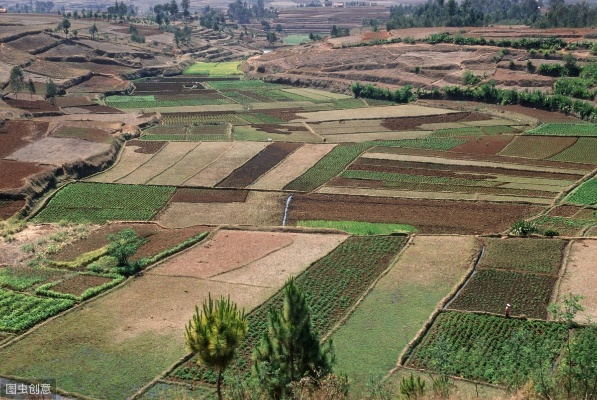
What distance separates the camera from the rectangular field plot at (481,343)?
30273mm

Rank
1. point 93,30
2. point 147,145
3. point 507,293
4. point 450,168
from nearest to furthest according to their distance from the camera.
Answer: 1. point 507,293
2. point 450,168
3. point 147,145
4. point 93,30

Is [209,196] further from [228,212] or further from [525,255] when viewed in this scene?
[525,255]

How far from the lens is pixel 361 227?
2013 inches

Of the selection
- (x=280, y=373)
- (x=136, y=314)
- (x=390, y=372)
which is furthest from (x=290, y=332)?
(x=136, y=314)

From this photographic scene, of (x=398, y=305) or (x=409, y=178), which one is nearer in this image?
(x=398, y=305)

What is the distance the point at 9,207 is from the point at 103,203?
711cm

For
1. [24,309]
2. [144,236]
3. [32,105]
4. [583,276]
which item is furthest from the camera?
[32,105]

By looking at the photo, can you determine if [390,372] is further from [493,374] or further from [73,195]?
[73,195]

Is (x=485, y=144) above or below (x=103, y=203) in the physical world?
above

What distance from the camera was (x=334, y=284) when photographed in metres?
40.5

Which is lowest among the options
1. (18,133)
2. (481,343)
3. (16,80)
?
(481,343)

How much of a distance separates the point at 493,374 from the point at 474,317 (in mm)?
5899

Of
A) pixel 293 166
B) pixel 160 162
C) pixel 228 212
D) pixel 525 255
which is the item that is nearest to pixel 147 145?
pixel 160 162

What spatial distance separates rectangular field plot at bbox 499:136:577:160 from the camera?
71.6 m
